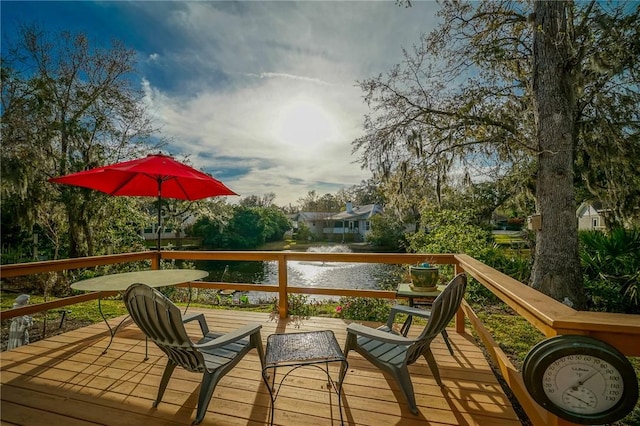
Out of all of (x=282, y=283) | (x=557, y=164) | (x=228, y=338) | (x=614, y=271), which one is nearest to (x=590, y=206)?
(x=614, y=271)

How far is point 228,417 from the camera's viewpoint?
6.68 ft

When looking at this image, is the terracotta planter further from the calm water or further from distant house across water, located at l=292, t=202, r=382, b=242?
distant house across water, located at l=292, t=202, r=382, b=242

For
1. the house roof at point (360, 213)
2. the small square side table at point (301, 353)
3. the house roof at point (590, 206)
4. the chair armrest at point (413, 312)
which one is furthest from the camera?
the house roof at point (360, 213)

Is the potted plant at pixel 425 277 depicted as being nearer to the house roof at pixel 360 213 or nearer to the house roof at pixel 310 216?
the house roof at pixel 360 213

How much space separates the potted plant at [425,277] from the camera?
303 centimetres

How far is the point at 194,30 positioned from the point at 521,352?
7.08 meters

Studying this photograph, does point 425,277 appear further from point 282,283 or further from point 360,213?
point 360,213

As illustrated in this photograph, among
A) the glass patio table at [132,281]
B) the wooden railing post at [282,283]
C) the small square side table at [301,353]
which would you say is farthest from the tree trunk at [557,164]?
the glass patio table at [132,281]

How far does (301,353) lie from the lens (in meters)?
2.01

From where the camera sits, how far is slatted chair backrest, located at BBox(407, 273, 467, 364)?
2.04 m

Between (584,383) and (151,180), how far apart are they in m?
4.30

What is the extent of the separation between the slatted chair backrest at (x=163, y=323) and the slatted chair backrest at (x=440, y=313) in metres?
1.42

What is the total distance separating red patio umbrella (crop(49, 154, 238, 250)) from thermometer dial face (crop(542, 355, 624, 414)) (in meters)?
3.07

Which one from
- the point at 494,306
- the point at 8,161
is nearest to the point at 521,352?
the point at 494,306
